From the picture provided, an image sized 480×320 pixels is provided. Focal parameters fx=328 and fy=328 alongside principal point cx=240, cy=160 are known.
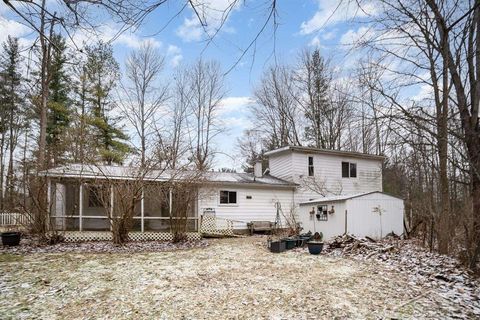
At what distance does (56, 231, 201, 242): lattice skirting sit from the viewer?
40.4 feet

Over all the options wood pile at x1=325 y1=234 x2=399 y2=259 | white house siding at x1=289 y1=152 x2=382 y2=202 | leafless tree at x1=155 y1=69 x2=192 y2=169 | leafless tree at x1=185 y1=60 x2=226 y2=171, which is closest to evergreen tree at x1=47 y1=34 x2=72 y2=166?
leafless tree at x1=155 y1=69 x2=192 y2=169

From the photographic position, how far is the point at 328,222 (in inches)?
512

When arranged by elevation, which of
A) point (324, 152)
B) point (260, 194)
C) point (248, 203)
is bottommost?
point (248, 203)

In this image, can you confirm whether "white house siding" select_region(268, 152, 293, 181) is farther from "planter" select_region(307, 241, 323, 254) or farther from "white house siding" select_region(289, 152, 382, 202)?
"planter" select_region(307, 241, 323, 254)

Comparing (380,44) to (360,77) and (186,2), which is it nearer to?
(360,77)

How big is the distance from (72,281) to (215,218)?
9.27 meters

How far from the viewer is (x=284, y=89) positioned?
2511cm

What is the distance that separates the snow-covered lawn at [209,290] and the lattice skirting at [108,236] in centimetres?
337

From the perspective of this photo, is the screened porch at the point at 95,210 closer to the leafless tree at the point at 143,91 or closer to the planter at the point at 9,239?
the planter at the point at 9,239

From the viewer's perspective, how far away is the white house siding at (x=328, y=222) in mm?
12276

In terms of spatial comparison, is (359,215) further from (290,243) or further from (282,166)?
(282,166)

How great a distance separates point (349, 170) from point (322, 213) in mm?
7645

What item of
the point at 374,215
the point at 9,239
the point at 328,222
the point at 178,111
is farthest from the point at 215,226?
the point at 178,111

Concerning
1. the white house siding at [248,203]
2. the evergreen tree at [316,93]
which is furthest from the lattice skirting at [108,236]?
the evergreen tree at [316,93]
